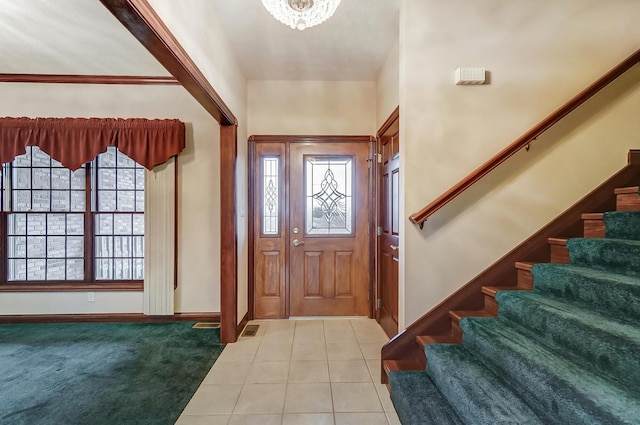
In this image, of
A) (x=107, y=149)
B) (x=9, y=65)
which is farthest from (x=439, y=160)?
(x=9, y=65)

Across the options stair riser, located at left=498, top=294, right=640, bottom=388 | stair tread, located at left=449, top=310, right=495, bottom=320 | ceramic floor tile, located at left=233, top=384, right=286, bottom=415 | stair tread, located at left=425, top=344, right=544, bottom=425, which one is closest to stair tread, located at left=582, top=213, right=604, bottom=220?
stair riser, located at left=498, top=294, right=640, bottom=388

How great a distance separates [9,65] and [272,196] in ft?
10.1

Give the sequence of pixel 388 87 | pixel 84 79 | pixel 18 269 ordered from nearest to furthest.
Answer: pixel 388 87 → pixel 84 79 → pixel 18 269

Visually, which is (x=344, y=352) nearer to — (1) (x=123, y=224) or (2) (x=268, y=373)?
(2) (x=268, y=373)

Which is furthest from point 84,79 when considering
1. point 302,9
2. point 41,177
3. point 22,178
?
point 302,9

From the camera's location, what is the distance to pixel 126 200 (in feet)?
11.2

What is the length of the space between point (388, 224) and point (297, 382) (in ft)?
5.58

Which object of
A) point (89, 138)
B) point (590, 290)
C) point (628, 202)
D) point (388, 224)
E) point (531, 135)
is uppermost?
point (89, 138)

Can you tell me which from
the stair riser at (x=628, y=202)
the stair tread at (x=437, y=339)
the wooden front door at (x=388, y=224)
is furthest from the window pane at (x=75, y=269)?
the stair riser at (x=628, y=202)

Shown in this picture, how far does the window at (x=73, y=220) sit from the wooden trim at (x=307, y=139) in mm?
1464

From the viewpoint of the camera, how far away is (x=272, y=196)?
344cm

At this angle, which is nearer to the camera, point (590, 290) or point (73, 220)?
point (590, 290)

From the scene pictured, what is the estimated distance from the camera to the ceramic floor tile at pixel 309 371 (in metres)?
2.16

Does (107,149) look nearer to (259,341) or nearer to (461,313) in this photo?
(259,341)
